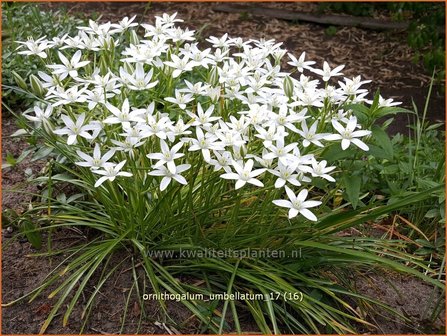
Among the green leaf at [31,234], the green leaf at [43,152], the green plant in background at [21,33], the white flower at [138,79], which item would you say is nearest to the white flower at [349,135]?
the white flower at [138,79]

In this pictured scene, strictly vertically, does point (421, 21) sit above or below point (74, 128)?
below

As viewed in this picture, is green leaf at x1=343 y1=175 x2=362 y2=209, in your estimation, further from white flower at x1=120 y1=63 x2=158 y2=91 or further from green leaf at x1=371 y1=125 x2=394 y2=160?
white flower at x1=120 y1=63 x2=158 y2=91

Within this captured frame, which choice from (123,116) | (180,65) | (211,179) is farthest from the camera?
(180,65)

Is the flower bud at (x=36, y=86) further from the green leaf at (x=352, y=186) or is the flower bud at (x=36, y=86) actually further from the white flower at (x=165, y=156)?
the green leaf at (x=352, y=186)

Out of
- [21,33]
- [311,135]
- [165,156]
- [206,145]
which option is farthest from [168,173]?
[21,33]

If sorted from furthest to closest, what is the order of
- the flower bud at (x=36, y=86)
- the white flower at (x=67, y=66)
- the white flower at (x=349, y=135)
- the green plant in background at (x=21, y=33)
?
the green plant in background at (x=21, y=33) → the white flower at (x=67, y=66) → the flower bud at (x=36, y=86) → the white flower at (x=349, y=135)

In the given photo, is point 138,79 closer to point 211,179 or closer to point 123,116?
point 123,116

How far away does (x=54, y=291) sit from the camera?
2.61 meters

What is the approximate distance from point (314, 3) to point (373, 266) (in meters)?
4.94

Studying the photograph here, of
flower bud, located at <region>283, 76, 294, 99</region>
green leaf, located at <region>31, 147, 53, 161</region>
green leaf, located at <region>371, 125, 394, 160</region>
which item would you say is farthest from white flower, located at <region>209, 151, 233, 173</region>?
green leaf, located at <region>31, 147, 53, 161</region>

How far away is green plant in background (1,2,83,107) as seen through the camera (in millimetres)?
4195

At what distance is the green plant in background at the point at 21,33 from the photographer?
13.8ft

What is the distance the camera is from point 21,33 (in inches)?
184

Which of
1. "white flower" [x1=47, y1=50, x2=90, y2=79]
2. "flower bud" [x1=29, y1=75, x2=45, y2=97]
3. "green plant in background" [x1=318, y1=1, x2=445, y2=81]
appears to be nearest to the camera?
"flower bud" [x1=29, y1=75, x2=45, y2=97]
